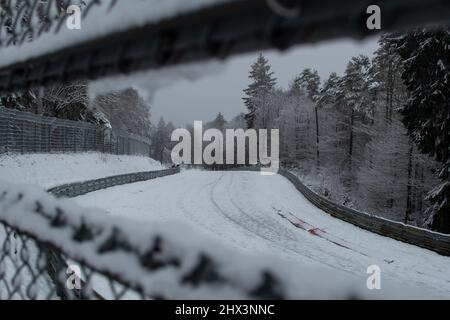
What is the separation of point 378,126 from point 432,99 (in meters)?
26.8

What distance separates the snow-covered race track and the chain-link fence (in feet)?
16.0

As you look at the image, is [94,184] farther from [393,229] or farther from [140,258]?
[140,258]

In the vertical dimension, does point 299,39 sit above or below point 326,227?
above

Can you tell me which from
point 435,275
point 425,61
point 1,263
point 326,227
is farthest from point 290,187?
point 1,263

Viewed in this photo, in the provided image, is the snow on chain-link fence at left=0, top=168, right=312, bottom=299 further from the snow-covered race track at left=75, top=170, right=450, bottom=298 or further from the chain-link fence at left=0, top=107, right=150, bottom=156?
the chain-link fence at left=0, top=107, right=150, bottom=156

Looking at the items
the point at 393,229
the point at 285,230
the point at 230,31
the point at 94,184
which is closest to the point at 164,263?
the point at 230,31

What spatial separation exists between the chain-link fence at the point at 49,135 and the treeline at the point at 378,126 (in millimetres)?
12313

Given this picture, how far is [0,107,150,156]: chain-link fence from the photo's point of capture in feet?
68.5

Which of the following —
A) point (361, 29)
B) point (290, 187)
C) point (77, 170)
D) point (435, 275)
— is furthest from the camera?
point (290, 187)

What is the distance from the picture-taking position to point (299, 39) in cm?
77

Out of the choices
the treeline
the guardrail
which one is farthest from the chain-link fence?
the guardrail

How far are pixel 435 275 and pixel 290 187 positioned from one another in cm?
2171
